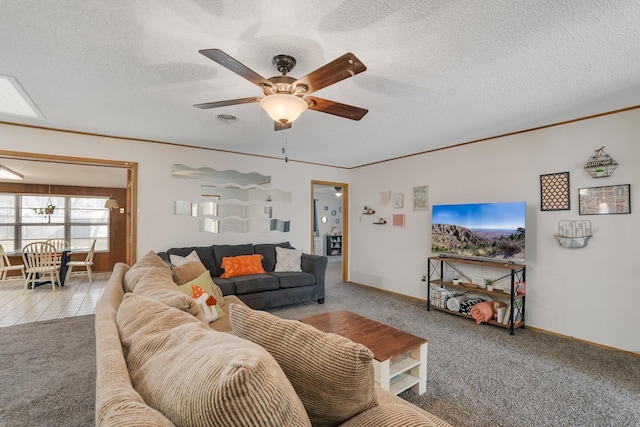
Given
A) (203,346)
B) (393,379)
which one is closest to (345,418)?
(203,346)

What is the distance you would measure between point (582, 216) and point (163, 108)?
4527 millimetres

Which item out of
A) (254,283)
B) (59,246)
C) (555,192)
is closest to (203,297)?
(254,283)

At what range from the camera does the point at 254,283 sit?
3.90 m

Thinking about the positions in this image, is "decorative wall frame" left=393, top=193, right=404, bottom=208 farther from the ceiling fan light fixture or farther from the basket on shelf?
the ceiling fan light fixture

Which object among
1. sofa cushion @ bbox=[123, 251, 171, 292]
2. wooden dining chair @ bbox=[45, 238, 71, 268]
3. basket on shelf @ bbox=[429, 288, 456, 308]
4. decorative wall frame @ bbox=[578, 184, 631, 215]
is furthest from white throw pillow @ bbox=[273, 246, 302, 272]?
wooden dining chair @ bbox=[45, 238, 71, 268]

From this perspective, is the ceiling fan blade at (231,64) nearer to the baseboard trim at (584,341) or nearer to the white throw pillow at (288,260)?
the white throw pillow at (288,260)

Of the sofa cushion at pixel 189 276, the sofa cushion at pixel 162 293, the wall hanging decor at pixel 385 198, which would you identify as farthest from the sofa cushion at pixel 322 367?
the wall hanging decor at pixel 385 198

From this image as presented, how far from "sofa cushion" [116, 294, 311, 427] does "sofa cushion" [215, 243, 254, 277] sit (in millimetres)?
3499

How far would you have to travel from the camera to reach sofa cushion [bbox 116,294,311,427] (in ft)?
1.82

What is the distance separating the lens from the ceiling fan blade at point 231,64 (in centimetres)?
148

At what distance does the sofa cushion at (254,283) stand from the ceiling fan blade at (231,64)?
2.67 m

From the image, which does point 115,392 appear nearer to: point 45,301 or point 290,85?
point 290,85

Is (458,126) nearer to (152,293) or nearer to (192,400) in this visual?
(152,293)

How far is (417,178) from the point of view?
483cm
